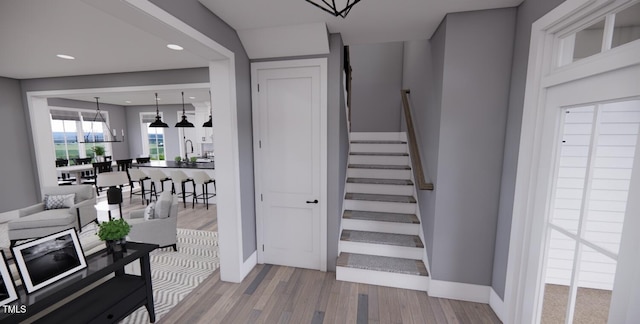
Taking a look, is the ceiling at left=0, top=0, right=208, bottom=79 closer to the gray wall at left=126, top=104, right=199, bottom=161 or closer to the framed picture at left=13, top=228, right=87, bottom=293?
the framed picture at left=13, top=228, right=87, bottom=293

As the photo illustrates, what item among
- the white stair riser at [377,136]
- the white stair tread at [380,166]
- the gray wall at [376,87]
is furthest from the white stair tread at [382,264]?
the gray wall at [376,87]

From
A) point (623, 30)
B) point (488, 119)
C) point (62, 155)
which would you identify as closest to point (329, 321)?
point (488, 119)

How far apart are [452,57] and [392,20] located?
25.9 inches

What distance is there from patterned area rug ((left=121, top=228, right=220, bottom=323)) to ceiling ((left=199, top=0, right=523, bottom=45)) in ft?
9.24

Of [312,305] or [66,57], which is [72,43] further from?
[312,305]

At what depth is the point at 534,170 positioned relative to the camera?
1.87 metres

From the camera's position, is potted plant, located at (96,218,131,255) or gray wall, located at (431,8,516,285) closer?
potted plant, located at (96,218,131,255)

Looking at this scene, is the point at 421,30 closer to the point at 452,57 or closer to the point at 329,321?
the point at 452,57

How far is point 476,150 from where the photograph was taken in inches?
91.1

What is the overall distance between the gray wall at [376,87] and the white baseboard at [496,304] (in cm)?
336

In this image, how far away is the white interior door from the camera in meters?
1.21

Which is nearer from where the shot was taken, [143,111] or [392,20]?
[392,20]

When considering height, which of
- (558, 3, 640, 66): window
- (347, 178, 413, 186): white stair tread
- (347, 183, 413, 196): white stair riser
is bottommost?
(347, 183, 413, 196): white stair riser

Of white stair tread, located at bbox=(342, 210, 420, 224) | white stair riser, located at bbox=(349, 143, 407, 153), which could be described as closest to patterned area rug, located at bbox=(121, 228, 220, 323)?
white stair tread, located at bbox=(342, 210, 420, 224)
